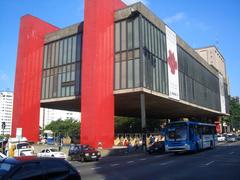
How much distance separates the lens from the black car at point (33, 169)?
6.82 meters

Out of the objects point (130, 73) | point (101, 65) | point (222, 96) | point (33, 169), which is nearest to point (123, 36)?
point (101, 65)

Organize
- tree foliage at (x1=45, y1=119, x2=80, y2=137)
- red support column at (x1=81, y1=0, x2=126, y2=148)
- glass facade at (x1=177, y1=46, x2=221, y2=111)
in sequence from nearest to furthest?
red support column at (x1=81, y1=0, x2=126, y2=148)
glass facade at (x1=177, y1=46, x2=221, y2=111)
tree foliage at (x1=45, y1=119, x2=80, y2=137)

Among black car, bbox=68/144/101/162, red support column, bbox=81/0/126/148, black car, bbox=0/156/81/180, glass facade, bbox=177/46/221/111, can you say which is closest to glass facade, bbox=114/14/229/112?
red support column, bbox=81/0/126/148

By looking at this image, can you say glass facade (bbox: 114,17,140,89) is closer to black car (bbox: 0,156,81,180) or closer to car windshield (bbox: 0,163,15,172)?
black car (bbox: 0,156,81,180)

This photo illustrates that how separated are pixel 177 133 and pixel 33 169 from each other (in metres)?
23.3

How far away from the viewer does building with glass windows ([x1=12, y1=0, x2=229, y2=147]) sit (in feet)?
125

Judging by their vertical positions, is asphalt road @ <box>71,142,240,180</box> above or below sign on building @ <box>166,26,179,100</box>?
below

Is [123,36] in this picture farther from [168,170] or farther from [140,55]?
[168,170]

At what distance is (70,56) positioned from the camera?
45.4 meters

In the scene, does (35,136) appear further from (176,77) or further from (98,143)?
(176,77)

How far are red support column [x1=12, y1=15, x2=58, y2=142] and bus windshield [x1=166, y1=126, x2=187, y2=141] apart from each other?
24.9 metres

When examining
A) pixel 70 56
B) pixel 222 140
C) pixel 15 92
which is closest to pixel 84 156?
pixel 70 56

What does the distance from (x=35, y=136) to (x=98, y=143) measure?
1556 cm

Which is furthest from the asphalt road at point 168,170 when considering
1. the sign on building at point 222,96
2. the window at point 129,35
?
the sign on building at point 222,96
